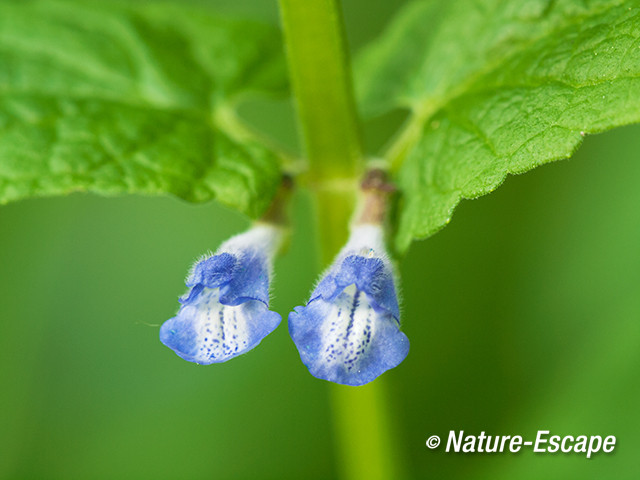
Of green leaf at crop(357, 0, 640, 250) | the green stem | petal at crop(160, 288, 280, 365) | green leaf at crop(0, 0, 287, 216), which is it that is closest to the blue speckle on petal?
petal at crop(160, 288, 280, 365)

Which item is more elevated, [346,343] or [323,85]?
[323,85]

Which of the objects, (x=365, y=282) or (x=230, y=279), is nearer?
(x=365, y=282)

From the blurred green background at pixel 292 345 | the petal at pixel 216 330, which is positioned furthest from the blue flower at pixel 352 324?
the blurred green background at pixel 292 345

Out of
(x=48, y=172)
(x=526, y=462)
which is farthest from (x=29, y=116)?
(x=526, y=462)

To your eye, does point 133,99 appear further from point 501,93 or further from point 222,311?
point 501,93

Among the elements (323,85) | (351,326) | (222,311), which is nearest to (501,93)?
(323,85)

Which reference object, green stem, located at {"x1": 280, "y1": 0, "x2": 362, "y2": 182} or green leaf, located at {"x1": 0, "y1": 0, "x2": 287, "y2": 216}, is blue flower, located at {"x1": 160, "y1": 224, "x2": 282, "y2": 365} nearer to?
green leaf, located at {"x1": 0, "y1": 0, "x2": 287, "y2": 216}
